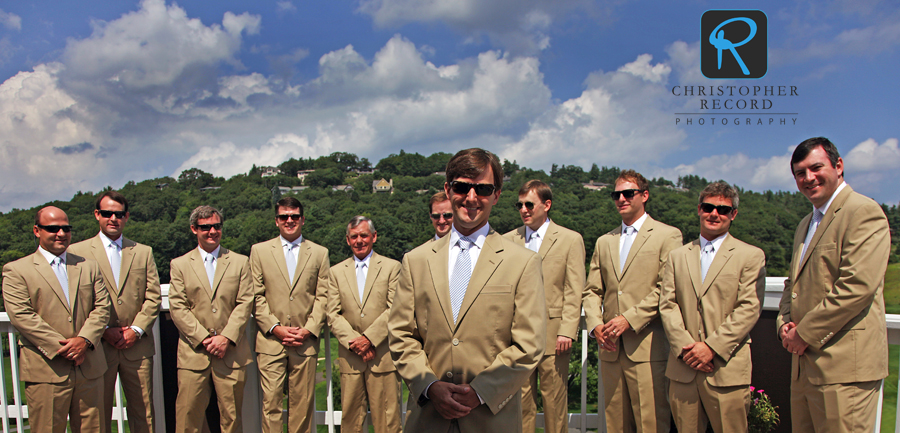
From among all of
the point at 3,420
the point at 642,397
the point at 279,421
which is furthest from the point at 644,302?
the point at 3,420

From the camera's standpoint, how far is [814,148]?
271 centimetres

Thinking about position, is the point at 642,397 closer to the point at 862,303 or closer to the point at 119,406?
the point at 862,303

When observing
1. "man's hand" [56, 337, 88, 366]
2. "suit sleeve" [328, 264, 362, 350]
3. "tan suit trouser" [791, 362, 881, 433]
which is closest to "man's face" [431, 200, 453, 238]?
"suit sleeve" [328, 264, 362, 350]

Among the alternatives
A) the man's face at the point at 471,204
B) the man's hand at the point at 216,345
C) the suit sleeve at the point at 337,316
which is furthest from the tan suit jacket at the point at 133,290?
the man's face at the point at 471,204

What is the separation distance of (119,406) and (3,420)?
834 mm

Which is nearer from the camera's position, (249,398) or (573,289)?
(573,289)

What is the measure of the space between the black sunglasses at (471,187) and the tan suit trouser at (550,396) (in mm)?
1798

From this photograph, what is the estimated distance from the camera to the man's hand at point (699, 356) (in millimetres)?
2938

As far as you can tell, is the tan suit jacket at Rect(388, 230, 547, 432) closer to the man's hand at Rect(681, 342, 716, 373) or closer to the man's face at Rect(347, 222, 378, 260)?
the man's hand at Rect(681, 342, 716, 373)

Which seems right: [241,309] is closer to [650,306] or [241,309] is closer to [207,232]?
[207,232]

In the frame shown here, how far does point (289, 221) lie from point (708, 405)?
3212 millimetres

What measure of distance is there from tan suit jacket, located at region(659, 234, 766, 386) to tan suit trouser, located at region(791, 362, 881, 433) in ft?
1.19

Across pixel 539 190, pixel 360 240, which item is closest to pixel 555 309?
pixel 539 190

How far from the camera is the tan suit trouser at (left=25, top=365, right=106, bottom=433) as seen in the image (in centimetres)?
334
